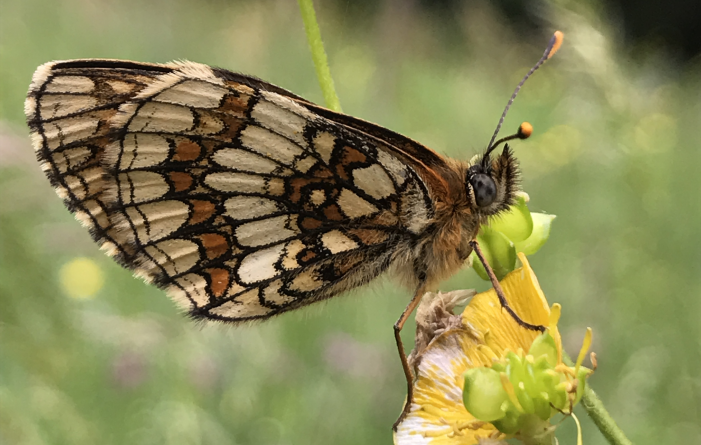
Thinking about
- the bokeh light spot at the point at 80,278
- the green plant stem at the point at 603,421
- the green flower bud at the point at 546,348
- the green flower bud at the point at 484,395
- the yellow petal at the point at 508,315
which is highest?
the bokeh light spot at the point at 80,278

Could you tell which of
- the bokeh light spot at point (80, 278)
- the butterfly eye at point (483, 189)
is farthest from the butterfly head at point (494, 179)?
the bokeh light spot at point (80, 278)

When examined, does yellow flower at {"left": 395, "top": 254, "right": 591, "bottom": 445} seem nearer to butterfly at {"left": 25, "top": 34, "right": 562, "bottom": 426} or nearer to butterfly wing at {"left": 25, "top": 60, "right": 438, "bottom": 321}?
butterfly at {"left": 25, "top": 34, "right": 562, "bottom": 426}

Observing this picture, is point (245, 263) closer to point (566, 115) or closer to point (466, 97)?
point (566, 115)

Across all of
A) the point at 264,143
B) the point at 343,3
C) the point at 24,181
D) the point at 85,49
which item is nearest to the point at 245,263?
the point at 264,143

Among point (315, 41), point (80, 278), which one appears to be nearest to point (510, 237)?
point (315, 41)

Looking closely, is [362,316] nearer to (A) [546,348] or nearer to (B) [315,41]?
(A) [546,348]

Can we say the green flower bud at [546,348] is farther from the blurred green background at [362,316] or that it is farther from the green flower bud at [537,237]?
the blurred green background at [362,316]
